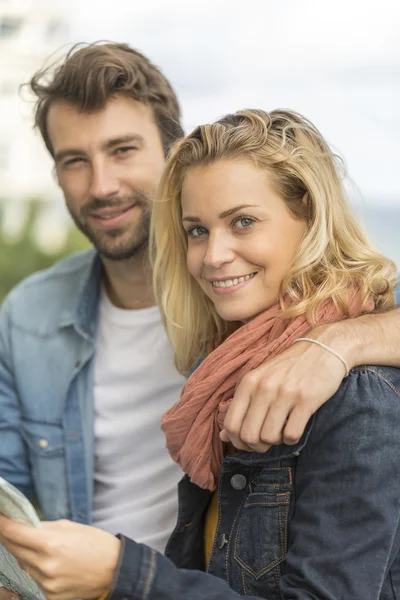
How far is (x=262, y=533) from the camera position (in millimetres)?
1493

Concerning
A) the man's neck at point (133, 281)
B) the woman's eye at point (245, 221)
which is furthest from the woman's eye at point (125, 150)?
the woman's eye at point (245, 221)

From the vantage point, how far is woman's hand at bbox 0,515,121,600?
1240mm

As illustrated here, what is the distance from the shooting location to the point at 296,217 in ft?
5.25

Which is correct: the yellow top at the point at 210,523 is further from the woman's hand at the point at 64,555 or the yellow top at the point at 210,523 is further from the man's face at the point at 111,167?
the man's face at the point at 111,167

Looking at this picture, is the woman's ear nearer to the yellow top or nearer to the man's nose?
the yellow top

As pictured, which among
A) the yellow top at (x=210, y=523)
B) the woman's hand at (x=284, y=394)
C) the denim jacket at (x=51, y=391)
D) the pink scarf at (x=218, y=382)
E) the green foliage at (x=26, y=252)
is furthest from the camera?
the green foliage at (x=26, y=252)

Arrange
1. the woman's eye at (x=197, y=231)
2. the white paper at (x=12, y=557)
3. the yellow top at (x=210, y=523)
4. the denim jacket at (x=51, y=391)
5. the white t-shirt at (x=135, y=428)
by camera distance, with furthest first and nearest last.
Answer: the denim jacket at (x=51, y=391) → the white t-shirt at (x=135, y=428) → the yellow top at (x=210, y=523) → the woman's eye at (x=197, y=231) → the white paper at (x=12, y=557)

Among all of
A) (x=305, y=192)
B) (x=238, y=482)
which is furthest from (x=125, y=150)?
(x=238, y=482)

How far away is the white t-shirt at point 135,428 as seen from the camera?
2203 millimetres

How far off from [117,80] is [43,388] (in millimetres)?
969

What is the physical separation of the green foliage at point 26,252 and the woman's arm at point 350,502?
144 inches

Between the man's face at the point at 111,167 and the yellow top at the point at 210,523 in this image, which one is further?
the man's face at the point at 111,167

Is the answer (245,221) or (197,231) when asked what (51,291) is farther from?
(245,221)

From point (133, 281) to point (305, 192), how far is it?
0.95 meters
